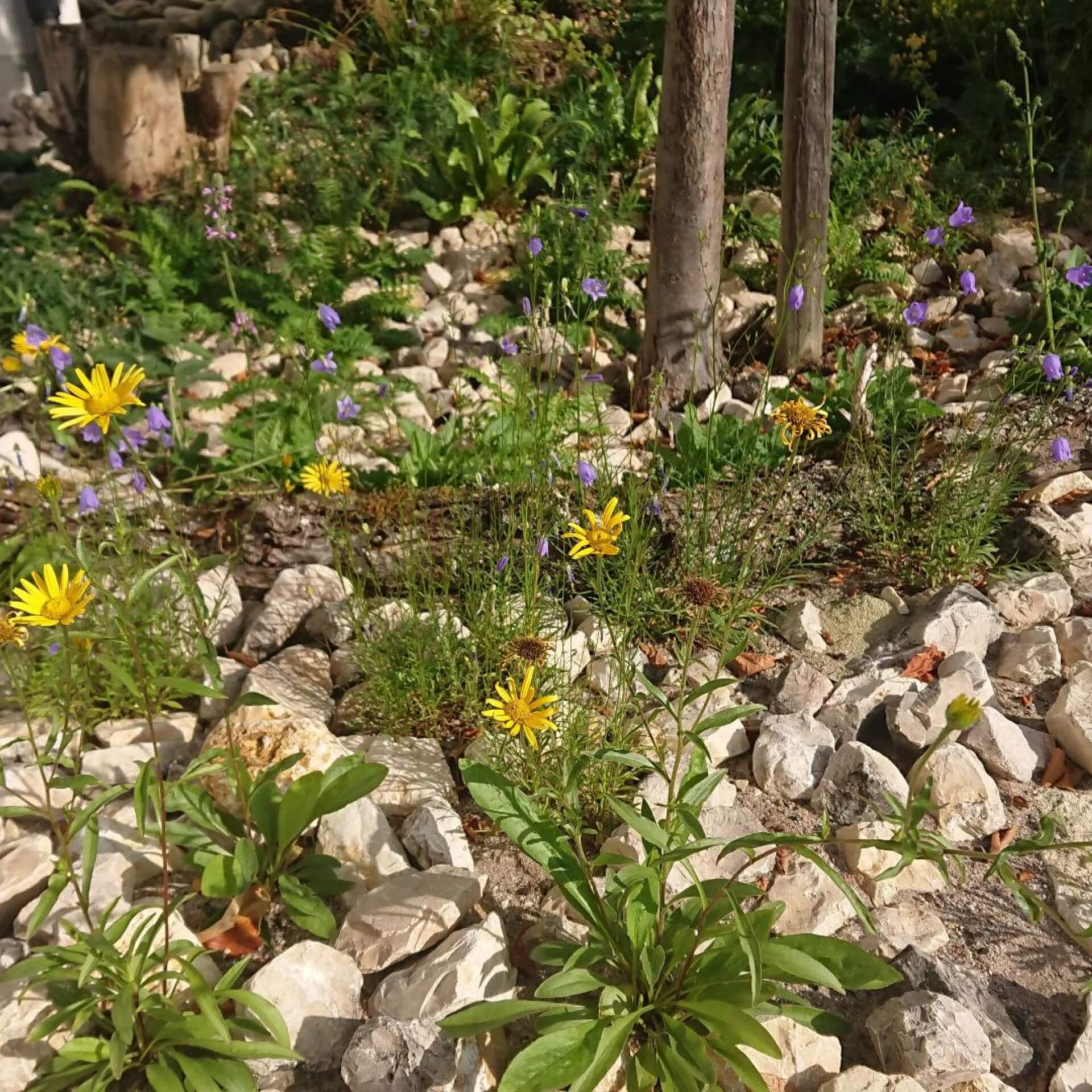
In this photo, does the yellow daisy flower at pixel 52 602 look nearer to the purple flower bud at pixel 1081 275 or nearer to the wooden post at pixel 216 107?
the purple flower bud at pixel 1081 275

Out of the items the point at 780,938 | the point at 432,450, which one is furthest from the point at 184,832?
the point at 432,450

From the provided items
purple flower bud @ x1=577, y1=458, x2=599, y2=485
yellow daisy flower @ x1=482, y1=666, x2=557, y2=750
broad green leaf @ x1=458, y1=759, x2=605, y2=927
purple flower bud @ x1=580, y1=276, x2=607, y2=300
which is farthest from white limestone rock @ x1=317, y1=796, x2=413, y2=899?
purple flower bud @ x1=580, y1=276, x2=607, y2=300

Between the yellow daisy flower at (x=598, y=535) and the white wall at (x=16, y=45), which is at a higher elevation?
the white wall at (x=16, y=45)

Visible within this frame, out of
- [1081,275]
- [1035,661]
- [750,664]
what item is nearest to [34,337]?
[750,664]

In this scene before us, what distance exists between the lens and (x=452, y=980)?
5.68 feet

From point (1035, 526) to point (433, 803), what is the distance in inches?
69.7

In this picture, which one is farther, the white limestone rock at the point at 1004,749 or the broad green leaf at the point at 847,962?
Answer: the white limestone rock at the point at 1004,749

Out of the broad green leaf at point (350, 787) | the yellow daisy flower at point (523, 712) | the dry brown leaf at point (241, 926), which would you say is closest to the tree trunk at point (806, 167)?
the yellow daisy flower at point (523, 712)

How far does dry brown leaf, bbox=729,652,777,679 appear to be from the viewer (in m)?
2.52

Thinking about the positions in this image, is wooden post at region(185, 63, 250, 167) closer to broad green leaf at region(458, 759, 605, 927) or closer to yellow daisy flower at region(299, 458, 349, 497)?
yellow daisy flower at region(299, 458, 349, 497)

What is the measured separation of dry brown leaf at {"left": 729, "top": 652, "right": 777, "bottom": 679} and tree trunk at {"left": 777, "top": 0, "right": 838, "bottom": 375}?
1.18 metres

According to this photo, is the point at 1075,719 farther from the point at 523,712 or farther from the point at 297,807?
the point at 297,807

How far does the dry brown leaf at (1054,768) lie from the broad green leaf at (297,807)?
1493 mm

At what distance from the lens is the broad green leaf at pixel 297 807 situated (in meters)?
1.94
